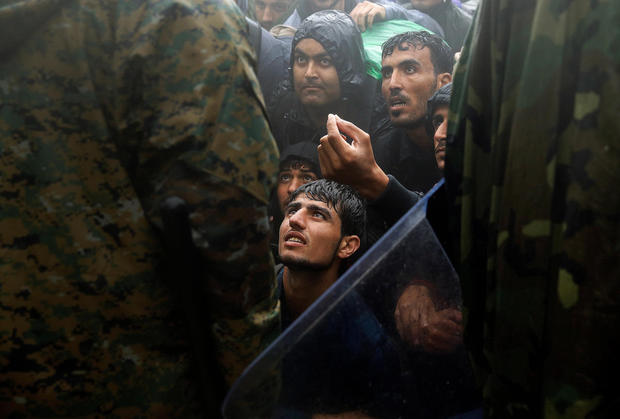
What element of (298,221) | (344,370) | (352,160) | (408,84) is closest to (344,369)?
(344,370)

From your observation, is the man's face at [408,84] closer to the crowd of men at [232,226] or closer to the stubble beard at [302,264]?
the stubble beard at [302,264]

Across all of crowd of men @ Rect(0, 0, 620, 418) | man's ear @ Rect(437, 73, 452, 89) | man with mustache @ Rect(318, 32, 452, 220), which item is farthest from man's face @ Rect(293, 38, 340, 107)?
crowd of men @ Rect(0, 0, 620, 418)

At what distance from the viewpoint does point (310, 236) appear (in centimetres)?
251

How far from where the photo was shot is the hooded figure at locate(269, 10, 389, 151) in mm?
3447

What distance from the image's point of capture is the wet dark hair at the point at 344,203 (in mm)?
2625

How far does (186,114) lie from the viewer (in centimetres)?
114

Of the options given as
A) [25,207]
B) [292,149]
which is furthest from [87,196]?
[292,149]

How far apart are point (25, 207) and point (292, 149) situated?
2.18m

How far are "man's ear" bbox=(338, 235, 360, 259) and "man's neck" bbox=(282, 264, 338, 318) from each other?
0.09 metres

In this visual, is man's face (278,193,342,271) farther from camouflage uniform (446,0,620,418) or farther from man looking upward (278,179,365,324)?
camouflage uniform (446,0,620,418)

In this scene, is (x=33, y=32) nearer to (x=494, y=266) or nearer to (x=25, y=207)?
(x=25, y=207)

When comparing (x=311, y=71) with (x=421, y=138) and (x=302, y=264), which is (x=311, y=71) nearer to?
(x=421, y=138)

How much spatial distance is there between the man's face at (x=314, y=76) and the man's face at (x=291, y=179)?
528mm

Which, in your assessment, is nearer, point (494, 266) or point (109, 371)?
point (494, 266)
